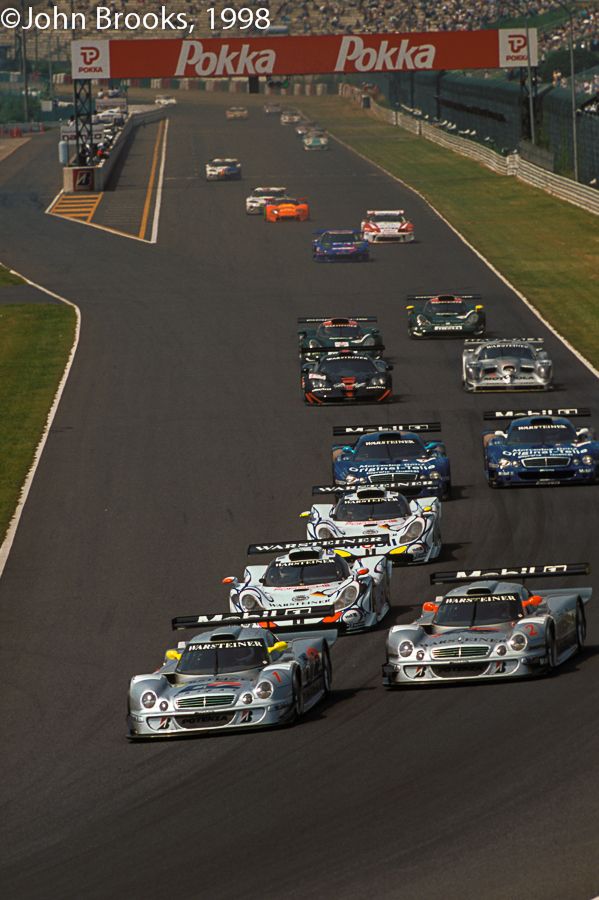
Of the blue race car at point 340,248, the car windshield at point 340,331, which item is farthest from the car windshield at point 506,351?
the blue race car at point 340,248

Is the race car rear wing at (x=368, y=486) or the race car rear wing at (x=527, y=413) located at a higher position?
the race car rear wing at (x=527, y=413)

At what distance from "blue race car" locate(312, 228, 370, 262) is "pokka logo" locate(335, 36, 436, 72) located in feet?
84.5

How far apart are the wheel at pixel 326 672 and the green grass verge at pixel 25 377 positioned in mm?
12764

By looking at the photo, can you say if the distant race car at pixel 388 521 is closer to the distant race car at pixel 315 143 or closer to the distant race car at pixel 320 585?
the distant race car at pixel 320 585

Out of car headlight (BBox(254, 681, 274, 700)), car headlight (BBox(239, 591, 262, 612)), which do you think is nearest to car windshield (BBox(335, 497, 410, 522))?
car headlight (BBox(239, 591, 262, 612))

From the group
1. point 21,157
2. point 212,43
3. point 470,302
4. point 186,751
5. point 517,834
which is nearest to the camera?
point 517,834

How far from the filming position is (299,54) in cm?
9669

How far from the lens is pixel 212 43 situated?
3787 inches

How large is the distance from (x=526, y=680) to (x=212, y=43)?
255 feet

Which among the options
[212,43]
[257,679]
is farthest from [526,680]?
[212,43]

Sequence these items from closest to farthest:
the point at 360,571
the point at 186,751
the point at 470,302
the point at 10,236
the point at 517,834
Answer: the point at 517,834 < the point at 186,751 < the point at 360,571 < the point at 470,302 < the point at 10,236

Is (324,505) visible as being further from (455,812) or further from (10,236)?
(10,236)

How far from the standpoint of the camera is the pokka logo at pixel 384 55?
9675 centimetres

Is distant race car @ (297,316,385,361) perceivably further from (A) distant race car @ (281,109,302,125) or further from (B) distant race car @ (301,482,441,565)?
(A) distant race car @ (281,109,302,125)
